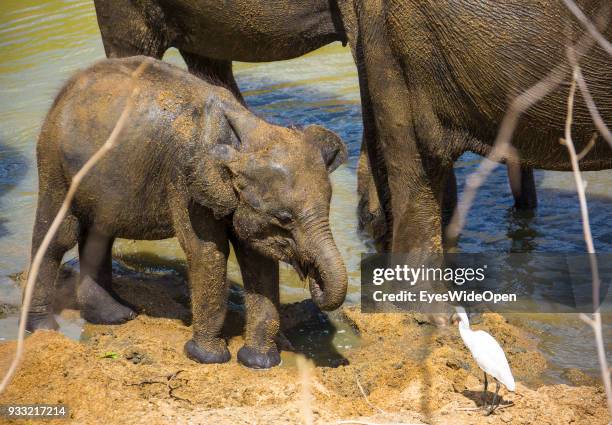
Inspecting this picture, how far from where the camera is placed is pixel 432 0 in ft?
15.8

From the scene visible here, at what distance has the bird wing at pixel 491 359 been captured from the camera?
4.18 m

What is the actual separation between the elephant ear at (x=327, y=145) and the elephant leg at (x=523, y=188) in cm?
238

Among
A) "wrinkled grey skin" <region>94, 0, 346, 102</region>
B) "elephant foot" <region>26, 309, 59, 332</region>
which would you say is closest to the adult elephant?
"wrinkled grey skin" <region>94, 0, 346, 102</region>

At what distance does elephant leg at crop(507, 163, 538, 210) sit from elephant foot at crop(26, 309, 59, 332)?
3139 mm

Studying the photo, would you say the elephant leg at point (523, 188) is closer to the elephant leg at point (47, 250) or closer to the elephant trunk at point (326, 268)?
the elephant trunk at point (326, 268)

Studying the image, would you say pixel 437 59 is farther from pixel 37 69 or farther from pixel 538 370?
pixel 37 69

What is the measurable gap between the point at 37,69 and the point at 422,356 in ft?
20.9

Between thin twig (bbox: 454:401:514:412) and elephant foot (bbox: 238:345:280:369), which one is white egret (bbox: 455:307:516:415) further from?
elephant foot (bbox: 238:345:280:369)

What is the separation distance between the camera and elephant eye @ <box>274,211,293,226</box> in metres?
4.46

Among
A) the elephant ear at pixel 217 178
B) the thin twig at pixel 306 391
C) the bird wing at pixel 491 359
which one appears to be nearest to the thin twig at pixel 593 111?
the thin twig at pixel 306 391

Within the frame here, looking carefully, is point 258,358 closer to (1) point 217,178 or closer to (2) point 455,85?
(1) point 217,178

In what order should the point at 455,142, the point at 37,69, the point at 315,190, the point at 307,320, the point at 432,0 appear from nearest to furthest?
the point at 315,190
the point at 432,0
the point at 455,142
the point at 307,320
the point at 37,69

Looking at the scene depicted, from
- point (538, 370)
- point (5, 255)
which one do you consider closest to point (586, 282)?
point (538, 370)

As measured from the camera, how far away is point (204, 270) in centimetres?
489
